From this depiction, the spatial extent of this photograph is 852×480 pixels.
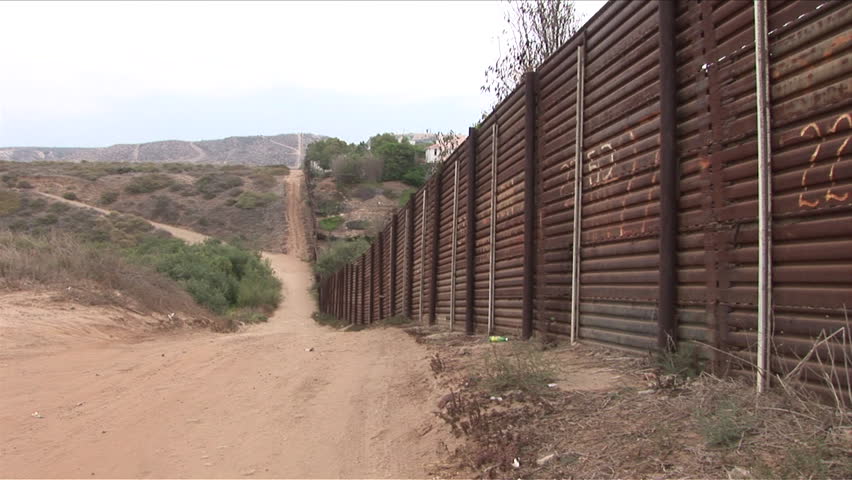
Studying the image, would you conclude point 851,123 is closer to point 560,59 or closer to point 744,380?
point 744,380

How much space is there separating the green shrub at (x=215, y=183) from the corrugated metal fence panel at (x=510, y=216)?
2497 inches

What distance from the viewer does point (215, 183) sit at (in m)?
70.2

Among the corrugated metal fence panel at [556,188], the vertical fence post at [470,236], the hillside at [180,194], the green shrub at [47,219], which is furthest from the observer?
the hillside at [180,194]

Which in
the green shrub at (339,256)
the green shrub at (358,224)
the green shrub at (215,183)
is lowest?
the green shrub at (339,256)

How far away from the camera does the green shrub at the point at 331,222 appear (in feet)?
188

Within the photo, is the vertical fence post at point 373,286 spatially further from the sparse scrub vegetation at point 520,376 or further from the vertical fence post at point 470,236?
the sparse scrub vegetation at point 520,376

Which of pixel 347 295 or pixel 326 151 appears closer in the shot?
pixel 347 295

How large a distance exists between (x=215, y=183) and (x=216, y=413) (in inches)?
2694

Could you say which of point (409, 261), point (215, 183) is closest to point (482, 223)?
point (409, 261)

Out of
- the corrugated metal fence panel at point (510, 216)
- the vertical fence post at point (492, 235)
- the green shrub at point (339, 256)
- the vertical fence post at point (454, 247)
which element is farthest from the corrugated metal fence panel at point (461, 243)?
the green shrub at point (339, 256)

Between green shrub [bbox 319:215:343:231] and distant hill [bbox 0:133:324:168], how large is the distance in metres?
76.5

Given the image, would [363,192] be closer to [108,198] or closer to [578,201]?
[108,198]

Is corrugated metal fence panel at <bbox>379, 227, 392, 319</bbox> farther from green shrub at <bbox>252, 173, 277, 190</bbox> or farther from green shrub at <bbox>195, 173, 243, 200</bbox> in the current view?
green shrub at <bbox>252, 173, 277, 190</bbox>

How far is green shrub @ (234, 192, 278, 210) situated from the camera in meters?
64.8
